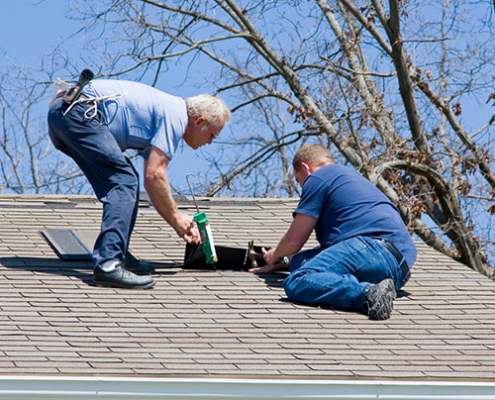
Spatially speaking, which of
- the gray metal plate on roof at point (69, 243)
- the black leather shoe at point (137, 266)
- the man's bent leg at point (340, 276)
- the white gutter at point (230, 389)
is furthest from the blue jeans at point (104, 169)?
the white gutter at point (230, 389)

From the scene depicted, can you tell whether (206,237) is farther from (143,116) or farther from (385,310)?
(385,310)

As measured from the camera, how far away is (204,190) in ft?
53.7

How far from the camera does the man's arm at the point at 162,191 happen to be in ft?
22.7

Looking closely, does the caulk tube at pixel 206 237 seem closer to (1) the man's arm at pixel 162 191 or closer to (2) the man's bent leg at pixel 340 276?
(1) the man's arm at pixel 162 191

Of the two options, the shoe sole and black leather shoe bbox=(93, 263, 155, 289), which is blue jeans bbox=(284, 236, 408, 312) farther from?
black leather shoe bbox=(93, 263, 155, 289)

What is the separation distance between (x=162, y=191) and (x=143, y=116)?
482mm

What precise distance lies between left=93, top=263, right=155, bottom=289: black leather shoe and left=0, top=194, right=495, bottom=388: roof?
6 cm

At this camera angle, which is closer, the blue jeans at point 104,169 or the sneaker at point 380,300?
the sneaker at point 380,300

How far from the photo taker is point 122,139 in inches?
279

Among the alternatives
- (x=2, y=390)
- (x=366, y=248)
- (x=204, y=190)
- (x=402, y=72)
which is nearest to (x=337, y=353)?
(x=366, y=248)

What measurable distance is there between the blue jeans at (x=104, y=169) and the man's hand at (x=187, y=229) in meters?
0.34

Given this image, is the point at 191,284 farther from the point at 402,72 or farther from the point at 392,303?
the point at 402,72

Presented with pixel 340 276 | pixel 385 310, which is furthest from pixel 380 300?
pixel 340 276

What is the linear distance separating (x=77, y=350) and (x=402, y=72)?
32.0 ft
